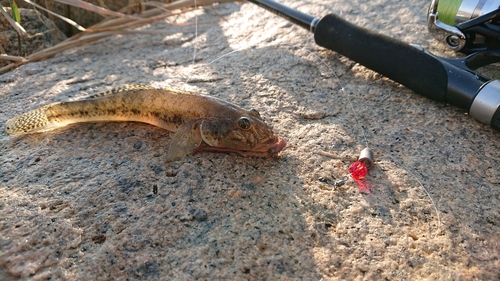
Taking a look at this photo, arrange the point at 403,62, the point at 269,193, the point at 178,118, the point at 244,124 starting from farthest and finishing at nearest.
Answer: the point at 403,62
the point at 178,118
the point at 244,124
the point at 269,193

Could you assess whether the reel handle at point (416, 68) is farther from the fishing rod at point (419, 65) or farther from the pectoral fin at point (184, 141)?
the pectoral fin at point (184, 141)

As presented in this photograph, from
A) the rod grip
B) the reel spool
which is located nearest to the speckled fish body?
the rod grip

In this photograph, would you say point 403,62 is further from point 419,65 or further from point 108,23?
point 108,23

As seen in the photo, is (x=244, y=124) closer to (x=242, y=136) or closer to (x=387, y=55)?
(x=242, y=136)

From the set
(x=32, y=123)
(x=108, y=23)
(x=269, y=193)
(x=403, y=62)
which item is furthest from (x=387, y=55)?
(x=108, y=23)

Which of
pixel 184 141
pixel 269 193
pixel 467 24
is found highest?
pixel 467 24

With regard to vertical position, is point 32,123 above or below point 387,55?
below

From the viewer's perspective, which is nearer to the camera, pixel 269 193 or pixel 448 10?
pixel 269 193

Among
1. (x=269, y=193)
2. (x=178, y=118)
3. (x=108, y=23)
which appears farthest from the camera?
(x=108, y=23)
